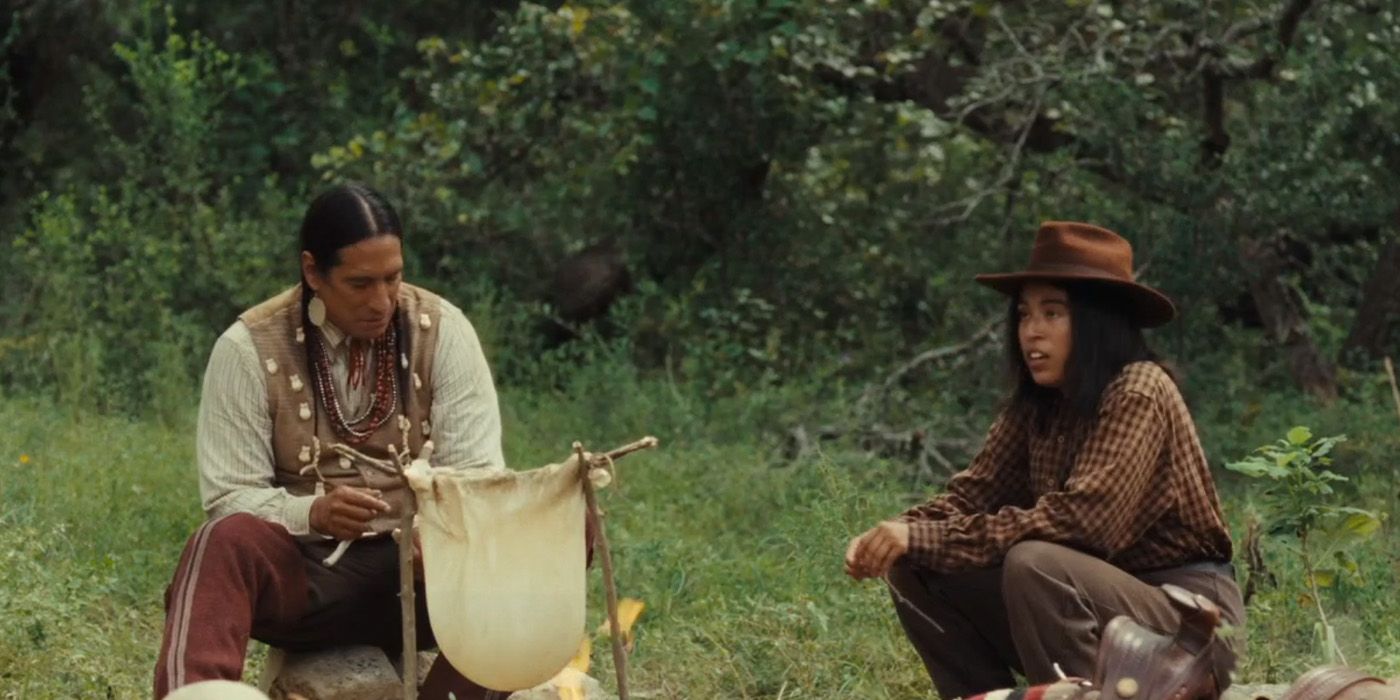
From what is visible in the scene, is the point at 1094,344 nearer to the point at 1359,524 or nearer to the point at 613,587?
the point at 1359,524

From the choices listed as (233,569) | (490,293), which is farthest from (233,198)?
(233,569)

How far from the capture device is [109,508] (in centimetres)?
738

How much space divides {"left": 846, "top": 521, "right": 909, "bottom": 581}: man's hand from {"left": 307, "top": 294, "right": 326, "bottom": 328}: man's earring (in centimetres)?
137

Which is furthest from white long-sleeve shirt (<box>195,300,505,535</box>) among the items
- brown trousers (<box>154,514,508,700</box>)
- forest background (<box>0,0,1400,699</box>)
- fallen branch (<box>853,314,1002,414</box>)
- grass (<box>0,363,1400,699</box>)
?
fallen branch (<box>853,314,1002,414</box>)

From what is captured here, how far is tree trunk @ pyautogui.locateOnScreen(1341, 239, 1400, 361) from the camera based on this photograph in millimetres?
9930

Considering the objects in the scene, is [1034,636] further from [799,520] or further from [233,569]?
[799,520]

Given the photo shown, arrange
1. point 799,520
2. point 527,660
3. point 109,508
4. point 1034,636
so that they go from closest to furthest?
point 527,660, point 1034,636, point 799,520, point 109,508

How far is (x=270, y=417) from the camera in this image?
5.20 m

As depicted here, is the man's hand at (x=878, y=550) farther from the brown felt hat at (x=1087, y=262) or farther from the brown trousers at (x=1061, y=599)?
the brown felt hat at (x=1087, y=262)

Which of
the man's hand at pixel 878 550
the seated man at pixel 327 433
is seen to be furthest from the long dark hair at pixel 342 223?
the man's hand at pixel 878 550

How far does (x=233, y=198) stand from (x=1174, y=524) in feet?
26.5

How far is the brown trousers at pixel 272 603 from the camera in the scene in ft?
15.5

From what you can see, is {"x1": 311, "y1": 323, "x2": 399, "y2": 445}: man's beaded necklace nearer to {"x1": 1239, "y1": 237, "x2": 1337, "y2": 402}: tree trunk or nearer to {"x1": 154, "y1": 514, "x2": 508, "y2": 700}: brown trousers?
{"x1": 154, "y1": 514, "x2": 508, "y2": 700}: brown trousers

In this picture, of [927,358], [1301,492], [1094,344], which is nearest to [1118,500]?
[1094,344]
